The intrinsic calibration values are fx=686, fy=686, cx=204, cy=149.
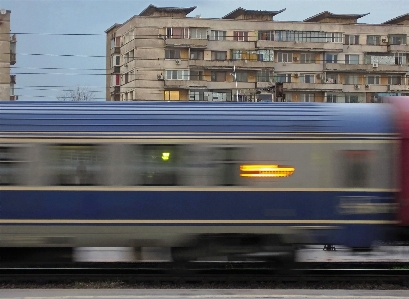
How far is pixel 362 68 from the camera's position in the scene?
53688 mm

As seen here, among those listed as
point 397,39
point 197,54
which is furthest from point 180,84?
point 397,39

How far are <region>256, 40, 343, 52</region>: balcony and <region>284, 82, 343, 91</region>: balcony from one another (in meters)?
3.12

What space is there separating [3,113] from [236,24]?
42663mm

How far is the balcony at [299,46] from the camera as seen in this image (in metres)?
52.7

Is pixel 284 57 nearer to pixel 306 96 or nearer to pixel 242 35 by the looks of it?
pixel 306 96

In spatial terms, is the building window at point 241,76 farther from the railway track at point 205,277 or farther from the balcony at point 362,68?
the railway track at point 205,277

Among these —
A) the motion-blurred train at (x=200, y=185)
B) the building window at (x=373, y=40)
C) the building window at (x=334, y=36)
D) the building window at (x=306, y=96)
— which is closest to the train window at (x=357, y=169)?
the motion-blurred train at (x=200, y=185)

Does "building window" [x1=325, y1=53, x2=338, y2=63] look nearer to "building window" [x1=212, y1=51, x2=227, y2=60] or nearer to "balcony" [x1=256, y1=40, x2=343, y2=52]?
"balcony" [x1=256, y1=40, x2=343, y2=52]

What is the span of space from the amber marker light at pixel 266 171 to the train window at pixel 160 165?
106 centimetres

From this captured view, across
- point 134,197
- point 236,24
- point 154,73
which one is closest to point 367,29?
point 236,24

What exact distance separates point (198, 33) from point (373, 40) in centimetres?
1493

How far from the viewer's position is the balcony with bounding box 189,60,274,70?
49500 millimetres

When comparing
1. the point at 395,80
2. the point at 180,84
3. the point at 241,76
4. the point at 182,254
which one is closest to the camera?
the point at 182,254

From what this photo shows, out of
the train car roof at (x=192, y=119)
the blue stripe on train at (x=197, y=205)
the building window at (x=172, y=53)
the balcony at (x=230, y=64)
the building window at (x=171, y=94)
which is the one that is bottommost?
the blue stripe on train at (x=197, y=205)
